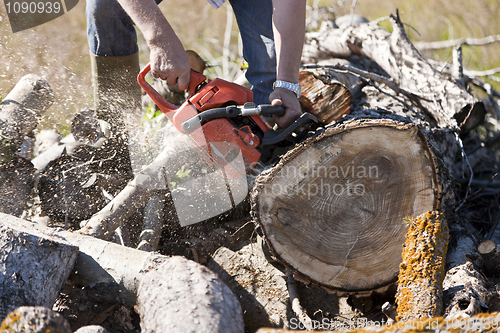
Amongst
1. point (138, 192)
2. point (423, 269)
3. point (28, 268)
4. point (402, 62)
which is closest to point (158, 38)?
point (138, 192)

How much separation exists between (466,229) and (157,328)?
1896 millimetres

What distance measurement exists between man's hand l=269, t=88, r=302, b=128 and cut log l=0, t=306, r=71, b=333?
1392mm

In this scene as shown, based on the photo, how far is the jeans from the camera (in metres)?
2.53

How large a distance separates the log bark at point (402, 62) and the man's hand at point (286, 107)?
1.37m

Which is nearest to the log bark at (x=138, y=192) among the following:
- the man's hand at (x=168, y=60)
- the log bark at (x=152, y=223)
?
the log bark at (x=152, y=223)

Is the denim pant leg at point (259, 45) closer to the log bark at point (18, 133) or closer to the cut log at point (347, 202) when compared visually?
the cut log at point (347, 202)

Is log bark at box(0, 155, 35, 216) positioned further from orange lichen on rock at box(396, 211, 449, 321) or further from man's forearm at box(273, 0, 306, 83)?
orange lichen on rock at box(396, 211, 449, 321)

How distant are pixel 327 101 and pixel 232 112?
761mm

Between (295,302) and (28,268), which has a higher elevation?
(28,268)

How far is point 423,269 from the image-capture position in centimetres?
163

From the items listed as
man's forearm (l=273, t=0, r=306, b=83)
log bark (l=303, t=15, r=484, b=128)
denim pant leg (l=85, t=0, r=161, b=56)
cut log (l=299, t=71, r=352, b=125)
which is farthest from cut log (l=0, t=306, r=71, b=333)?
log bark (l=303, t=15, r=484, b=128)
